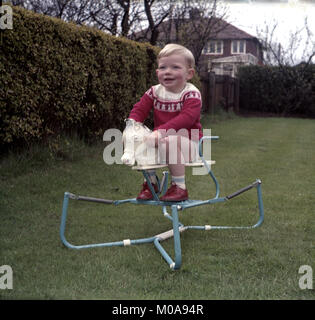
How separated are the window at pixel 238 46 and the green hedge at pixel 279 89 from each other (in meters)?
26.5

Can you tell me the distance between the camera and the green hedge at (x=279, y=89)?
2080 centimetres

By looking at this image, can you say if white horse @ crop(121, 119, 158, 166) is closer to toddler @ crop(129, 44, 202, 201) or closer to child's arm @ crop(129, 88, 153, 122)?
toddler @ crop(129, 44, 202, 201)

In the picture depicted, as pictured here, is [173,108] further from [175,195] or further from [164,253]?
[164,253]

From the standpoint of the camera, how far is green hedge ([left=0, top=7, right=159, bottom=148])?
5.39 m

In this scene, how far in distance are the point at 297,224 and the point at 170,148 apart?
150cm

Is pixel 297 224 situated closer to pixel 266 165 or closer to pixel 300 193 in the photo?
pixel 300 193

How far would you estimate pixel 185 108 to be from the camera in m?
3.41

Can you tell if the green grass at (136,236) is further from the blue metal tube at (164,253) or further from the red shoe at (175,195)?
the red shoe at (175,195)

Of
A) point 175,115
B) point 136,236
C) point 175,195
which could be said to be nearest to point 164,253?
point 175,195

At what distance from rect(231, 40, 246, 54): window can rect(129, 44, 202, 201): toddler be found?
4531cm

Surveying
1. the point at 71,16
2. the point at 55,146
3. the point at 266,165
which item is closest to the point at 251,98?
the point at 71,16

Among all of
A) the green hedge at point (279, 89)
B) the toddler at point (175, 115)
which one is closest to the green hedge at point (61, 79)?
the toddler at point (175, 115)

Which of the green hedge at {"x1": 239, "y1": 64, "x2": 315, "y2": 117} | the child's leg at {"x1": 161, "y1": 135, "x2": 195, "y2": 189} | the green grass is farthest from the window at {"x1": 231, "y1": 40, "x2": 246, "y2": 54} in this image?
the child's leg at {"x1": 161, "y1": 135, "x2": 195, "y2": 189}

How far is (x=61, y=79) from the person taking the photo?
20.9ft
